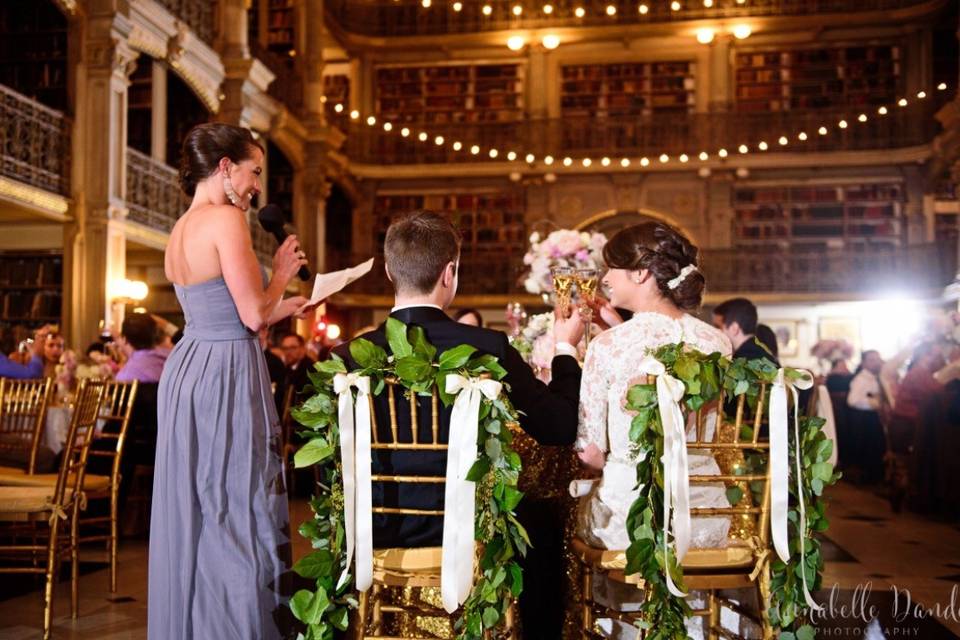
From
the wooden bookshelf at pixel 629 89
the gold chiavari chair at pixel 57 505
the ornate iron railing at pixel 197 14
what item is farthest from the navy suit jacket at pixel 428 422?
the wooden bookshelf at pixel 629 89

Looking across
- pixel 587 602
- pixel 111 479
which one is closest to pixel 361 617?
pixel 587 602

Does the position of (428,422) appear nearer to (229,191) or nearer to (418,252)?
(418,252)

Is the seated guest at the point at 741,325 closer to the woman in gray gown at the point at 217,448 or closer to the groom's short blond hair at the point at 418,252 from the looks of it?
the woman in gray gown at the point at 217,448

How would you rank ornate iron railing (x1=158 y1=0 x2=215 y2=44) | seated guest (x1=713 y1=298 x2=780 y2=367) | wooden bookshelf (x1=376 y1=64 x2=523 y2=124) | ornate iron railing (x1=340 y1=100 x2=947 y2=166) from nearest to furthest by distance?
1. seated guest (x1=713 y1=298 x2=780 y2=367)
2. ornate iron railing (x1=158 y1=0 x2=215 y2=44)
3. ornate iron railing (x1=340 y1=100 x2=947 y2=166)
4. wooden bookshelf (x1=376 y1=64 x2=523 y2=124)

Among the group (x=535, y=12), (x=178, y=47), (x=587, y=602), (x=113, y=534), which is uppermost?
(x=535, y=12)

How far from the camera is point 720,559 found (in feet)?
7.67

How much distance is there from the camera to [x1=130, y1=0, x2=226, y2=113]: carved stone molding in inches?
394

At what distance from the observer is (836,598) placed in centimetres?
421

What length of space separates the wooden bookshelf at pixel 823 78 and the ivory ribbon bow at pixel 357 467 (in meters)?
16.7

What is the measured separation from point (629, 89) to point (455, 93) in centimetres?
332

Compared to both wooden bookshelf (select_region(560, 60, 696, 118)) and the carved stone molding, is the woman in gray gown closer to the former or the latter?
the carved stone molding

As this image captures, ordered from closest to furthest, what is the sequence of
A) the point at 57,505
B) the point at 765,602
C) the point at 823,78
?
the point at 765,602 → the point at 57,505 → the point at 823,78

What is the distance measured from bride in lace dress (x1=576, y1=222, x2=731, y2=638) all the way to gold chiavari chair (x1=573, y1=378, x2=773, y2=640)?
0.06m

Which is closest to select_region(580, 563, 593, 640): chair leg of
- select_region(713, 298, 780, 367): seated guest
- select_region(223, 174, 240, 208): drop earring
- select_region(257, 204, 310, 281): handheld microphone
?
select_region(257, 204, 310, 281): handheld microphone
